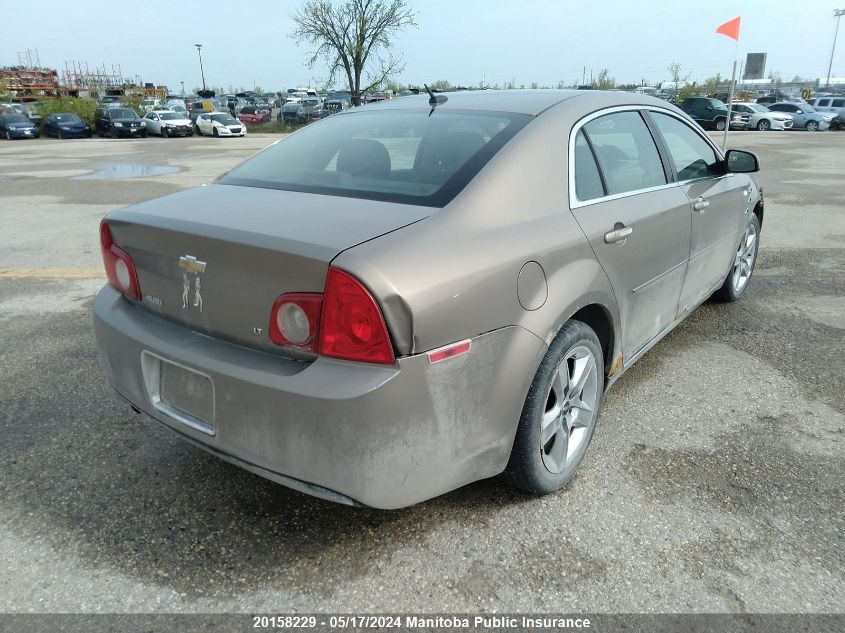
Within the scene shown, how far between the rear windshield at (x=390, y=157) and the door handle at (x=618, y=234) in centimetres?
59

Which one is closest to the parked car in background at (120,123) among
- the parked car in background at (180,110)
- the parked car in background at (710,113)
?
the parked car in background at (180,110)

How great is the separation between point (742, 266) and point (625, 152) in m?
2.52

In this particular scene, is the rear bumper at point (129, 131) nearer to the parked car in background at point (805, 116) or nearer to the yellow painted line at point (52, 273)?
the yellow painted line at point (52, 273)

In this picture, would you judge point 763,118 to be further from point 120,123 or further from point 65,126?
point 65,126

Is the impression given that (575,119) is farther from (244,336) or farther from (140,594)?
(140,594)

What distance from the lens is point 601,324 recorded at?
2941 mm

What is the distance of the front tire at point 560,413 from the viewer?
2473 mm

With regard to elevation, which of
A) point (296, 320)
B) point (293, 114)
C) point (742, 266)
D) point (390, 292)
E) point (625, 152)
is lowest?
point (742, 266)

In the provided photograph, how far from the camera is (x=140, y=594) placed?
7.23ft

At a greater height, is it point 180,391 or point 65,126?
point 180,391

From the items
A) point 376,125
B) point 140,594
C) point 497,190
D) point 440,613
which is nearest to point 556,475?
point 440,613

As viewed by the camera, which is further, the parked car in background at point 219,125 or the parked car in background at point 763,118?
the parked car in background at point 219,125

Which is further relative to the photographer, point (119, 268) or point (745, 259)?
point (745, 259)

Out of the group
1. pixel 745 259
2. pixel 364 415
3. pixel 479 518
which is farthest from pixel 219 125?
pixel 364 415
